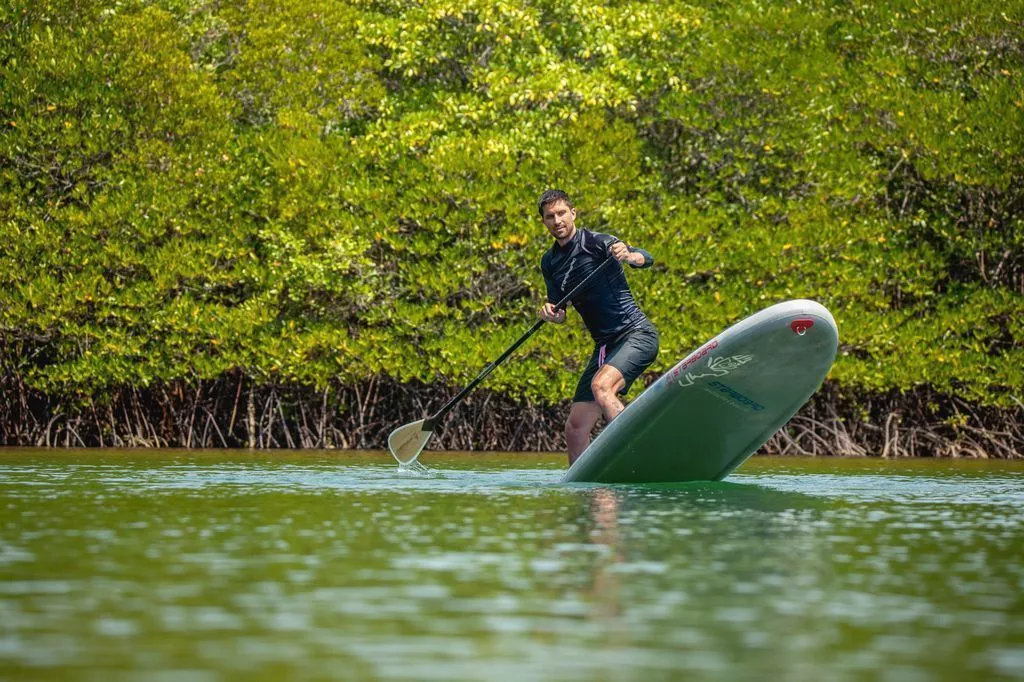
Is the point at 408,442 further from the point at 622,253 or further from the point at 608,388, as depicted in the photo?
the point at 622,253

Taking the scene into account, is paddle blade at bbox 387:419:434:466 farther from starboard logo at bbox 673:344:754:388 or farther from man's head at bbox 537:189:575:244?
starboard logo at bbox 673:344:754:388

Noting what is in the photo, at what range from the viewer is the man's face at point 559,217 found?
39.3 ft

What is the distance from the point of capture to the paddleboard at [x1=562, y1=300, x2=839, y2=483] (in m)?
11.7

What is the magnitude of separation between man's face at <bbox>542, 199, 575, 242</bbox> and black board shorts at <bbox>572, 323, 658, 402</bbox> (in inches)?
31.9

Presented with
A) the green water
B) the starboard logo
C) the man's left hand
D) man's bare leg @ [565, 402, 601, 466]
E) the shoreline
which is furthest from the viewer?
the shoreline

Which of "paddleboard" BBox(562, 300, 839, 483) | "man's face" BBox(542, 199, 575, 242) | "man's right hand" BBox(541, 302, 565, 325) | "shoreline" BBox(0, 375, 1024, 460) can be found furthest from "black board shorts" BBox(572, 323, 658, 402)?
"shoreline" BBox(0, 375, 1024, 460)

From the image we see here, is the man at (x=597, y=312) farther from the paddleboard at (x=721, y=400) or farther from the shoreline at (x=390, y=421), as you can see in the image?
the shoreline at (x=390, y=421)

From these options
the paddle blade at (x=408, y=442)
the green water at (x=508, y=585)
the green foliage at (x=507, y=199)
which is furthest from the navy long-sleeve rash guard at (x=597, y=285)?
the green foliage at (x=507, y=199)

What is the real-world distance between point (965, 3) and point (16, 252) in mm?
11884

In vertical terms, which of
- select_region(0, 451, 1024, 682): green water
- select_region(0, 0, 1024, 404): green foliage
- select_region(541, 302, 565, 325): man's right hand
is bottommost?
select_region(0, 451, 1024, 682): green water

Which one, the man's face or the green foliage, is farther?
the green foliage

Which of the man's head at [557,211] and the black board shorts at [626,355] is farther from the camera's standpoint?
the black board shorts at [626,355]

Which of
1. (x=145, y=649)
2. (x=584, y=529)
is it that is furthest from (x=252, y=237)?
(x=145, y=649)

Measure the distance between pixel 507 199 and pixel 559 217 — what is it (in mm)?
9523
